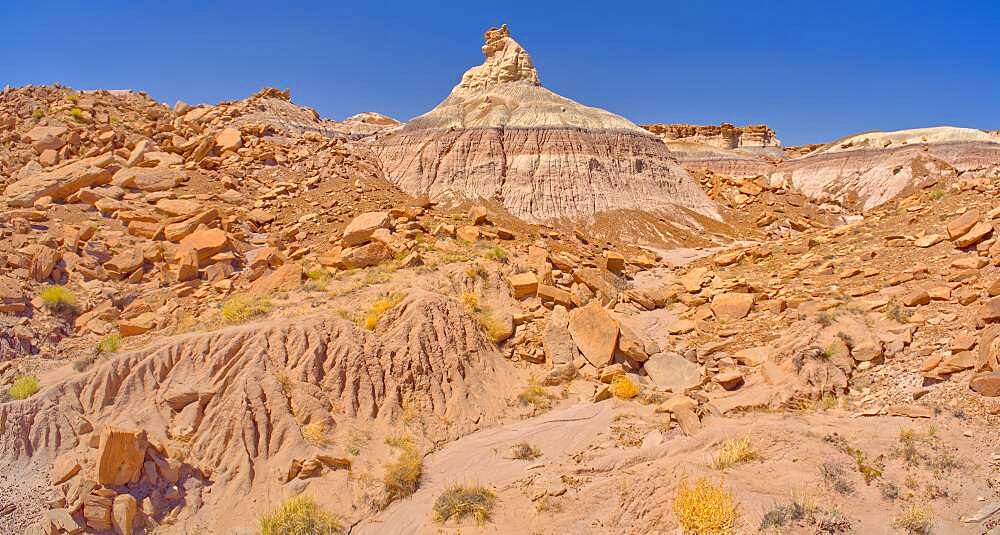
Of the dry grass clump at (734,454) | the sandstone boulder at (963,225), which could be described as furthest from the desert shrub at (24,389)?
the sandstone boulder at (963,225)

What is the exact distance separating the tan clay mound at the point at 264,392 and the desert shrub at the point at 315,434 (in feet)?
0.36

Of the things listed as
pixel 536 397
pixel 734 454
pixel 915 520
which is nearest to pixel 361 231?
pixel 536 397

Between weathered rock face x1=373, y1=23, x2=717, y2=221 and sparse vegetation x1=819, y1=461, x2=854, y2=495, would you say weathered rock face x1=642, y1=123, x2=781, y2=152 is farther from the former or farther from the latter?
sparse vegetation x1=819, y1=461, x2=854, y2=495

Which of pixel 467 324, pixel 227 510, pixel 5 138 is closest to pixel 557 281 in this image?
pixel 467 324

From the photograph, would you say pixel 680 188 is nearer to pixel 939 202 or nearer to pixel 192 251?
pixel 939 202

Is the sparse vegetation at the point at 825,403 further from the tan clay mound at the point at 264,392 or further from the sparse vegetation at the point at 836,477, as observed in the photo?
the tan clay mound at the point at 264,392

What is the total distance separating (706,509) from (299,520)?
5.32m

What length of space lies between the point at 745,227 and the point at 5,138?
127 feet

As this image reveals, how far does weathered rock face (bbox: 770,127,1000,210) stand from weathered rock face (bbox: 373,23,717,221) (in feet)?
49.9

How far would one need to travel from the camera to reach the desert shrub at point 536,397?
37.8 feet

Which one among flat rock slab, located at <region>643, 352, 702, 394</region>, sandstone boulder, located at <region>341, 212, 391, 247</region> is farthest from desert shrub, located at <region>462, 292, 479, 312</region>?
flat rock slab, located at <region>643, 352, 702, 394</region>

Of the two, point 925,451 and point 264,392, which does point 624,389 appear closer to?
point 925,451

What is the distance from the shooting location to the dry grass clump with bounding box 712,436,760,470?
7.08 meters

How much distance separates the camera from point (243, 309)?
12.4 meters
